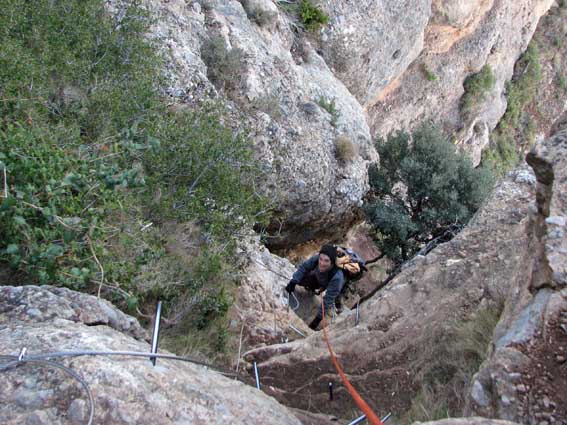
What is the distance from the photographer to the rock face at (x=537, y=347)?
2.62m

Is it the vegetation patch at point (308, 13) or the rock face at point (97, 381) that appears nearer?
the rock face at point (97, 381)

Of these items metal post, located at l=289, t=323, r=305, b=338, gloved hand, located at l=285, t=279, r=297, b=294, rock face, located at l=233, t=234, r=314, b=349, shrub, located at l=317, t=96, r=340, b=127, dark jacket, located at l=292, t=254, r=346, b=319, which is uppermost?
shrub, located at l=317, t=96, r=340, b=127

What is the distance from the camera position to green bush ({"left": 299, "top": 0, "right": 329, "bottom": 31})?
14570mm

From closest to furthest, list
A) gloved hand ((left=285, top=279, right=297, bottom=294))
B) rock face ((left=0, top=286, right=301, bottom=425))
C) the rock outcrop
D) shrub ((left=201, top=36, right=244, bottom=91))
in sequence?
rock face ((left=0, top=286, right=301, bottom=425)), the rock outcrop, gloved hand ((left=285, top=279, right=297, bottom=294)), shrub ((left=201, top=36, right=244, bottom=91))

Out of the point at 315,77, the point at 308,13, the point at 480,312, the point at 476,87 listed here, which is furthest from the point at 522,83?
the point at 480,312

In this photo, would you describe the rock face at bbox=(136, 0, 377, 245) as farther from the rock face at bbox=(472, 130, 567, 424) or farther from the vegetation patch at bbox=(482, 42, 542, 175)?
the vegetation patch at bbox=(482, 42, 542, 175)

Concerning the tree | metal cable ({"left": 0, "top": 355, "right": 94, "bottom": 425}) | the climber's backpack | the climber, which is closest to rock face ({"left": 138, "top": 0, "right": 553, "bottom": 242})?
the tree

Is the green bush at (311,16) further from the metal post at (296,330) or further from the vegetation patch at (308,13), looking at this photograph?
the metal post at (296,330)

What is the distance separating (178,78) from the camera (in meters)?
8.92

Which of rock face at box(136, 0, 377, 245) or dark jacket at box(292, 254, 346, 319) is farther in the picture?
rock face at box(136, 0, 377, 245)

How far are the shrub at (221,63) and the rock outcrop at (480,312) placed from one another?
5.87 m

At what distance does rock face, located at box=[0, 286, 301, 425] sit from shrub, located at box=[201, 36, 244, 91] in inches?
299

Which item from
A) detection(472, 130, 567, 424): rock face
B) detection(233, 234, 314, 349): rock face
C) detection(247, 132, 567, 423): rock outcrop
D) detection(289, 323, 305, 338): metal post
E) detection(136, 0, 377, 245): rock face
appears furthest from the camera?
detection(136, 0, 377, 245): rock face

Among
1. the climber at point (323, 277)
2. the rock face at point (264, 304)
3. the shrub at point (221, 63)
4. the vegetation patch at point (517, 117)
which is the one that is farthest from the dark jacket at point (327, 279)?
the vegetation patch at point (517, 117)
